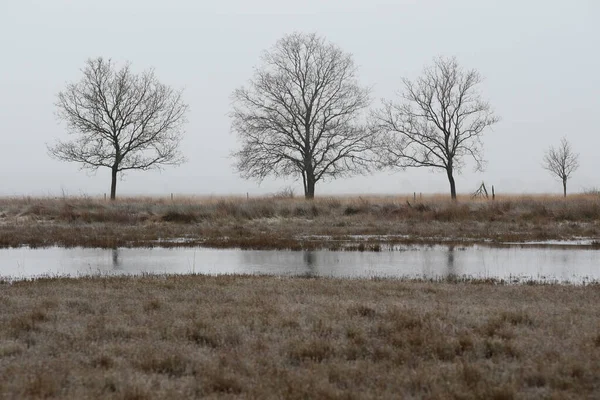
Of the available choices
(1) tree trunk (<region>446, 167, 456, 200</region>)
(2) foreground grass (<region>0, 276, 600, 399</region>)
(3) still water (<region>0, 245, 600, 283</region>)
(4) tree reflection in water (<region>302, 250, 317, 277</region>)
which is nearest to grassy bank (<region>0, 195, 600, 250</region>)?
(4) tree reflection in water (<region>302, 250, 317, 277</region>)

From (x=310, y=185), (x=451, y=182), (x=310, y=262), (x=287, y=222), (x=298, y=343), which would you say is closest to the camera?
(x=298, y=343)

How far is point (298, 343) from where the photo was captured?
7.27 m

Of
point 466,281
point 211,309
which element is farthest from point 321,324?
point 466,281

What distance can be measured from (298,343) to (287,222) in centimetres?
2630

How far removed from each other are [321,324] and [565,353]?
3.03 meters

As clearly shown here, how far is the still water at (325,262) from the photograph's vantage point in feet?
49.6

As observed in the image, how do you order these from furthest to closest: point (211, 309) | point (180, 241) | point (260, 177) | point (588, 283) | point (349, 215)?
point (260, 177) < point (349, 215) < point (180, 241) < point (588, 283) < point (211, 309)

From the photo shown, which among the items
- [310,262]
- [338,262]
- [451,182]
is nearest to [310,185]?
[451,182]

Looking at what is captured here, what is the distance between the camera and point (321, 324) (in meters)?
8.23

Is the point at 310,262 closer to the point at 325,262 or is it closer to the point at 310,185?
the point at 325,262

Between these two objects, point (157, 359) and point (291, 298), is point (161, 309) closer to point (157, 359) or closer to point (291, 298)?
point (291, 298)

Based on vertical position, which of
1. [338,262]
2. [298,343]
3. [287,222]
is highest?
[287,222]

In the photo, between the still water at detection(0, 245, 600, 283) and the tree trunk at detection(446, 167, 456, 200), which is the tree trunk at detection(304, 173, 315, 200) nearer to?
the tree trunk at detection(446, 167, 456, 200)

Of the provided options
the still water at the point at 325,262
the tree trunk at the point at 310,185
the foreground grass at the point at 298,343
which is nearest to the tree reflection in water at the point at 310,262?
the still water at the point at 325,262
